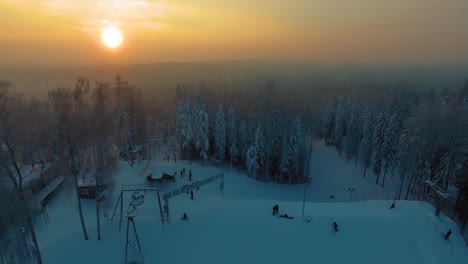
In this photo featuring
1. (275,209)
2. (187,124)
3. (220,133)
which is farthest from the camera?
(220,133)

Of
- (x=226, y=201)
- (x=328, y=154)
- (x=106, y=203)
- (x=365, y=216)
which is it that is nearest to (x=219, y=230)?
(x=226, y=201)

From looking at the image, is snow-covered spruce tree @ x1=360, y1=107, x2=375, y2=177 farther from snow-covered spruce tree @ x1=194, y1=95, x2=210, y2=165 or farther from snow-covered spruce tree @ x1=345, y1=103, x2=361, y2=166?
snow-covered spruce tree @ x1=194, y1=95, x2=210, y2=165

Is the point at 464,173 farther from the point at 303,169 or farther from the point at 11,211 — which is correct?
the point at 11,211

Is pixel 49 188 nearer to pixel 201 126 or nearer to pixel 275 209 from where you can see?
pixel 201 126

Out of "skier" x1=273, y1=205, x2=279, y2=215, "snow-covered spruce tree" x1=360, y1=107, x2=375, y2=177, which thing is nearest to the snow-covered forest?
"snow-covered spruce tree" x1=360, y1=107, x2=375, y2=177

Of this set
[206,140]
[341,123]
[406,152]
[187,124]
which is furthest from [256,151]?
[341,123]
